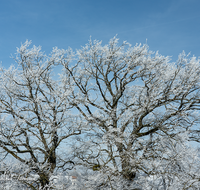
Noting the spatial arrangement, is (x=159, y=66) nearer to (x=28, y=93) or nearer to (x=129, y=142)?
(x=129, y=142)

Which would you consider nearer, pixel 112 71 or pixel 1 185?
pixel 1 185

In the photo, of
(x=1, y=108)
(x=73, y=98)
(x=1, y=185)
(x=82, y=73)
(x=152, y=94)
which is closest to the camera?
(x=1, y=185)

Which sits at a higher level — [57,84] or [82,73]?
[82,73]

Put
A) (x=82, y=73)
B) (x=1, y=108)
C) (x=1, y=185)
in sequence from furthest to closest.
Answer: (x=82, y=73)
(x=1, y=108)
(x=1, y=185)

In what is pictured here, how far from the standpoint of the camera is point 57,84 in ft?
36.1

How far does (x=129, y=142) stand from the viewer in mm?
8836

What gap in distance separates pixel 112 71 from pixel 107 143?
4643 millimetres

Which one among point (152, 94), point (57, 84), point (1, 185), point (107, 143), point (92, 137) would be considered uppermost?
point (57, 84)

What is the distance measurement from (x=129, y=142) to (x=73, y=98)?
389 centimetres

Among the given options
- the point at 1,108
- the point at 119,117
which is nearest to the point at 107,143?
the point at 119,117

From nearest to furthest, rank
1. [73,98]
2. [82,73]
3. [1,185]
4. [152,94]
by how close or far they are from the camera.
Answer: [1,185]
[152,94]
[73,98]
[82,73]

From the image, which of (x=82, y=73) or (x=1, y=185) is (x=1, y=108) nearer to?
(x=1, y=185)

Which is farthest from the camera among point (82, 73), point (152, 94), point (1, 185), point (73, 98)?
point (82, 73)

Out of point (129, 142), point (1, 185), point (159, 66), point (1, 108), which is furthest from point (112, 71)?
point (1, 185)
